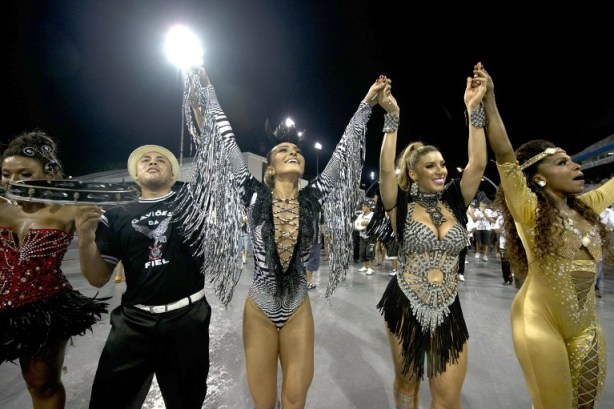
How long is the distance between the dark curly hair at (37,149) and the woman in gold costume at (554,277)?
9.92 ft

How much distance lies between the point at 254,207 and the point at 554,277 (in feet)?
6.21

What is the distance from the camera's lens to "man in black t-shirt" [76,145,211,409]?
175 centimetres

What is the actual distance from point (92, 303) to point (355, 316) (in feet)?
11.8

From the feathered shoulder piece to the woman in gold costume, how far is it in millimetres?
1268

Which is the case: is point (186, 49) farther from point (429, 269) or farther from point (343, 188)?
point (429, 269)

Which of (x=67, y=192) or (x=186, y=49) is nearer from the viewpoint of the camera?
(x=67, y=192)

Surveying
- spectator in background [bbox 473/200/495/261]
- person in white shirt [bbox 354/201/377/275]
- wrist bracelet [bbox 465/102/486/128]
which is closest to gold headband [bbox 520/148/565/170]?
wrist bracelet [bbox 465/102/486/128]

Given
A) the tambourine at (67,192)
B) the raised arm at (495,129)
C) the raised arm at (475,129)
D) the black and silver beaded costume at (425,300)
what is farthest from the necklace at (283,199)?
the raised arm at (495,129)

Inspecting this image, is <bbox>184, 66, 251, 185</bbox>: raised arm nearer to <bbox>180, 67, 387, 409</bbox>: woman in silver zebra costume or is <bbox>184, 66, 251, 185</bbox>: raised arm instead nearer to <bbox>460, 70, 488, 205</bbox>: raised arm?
<bbox>180, 67, 387, 409</bbox>: woman in silver zebra costume

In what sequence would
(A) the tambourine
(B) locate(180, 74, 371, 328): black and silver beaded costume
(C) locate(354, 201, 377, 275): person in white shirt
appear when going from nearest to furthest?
1. (A) the tambourine
2. (B) locate(180, 74, 371, 328): black and silver beaded costume
3. (C) locate(354, 201, 377, 275): person in white shirt

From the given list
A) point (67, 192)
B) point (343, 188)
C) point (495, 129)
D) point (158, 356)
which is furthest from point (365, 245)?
point (67, 192)

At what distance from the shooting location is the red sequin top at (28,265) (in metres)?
1.95

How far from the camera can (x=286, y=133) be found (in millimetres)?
2264

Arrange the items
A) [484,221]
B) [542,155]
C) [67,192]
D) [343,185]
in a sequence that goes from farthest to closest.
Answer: [484,221] → [343,185] → [542,155] → [67,192]
